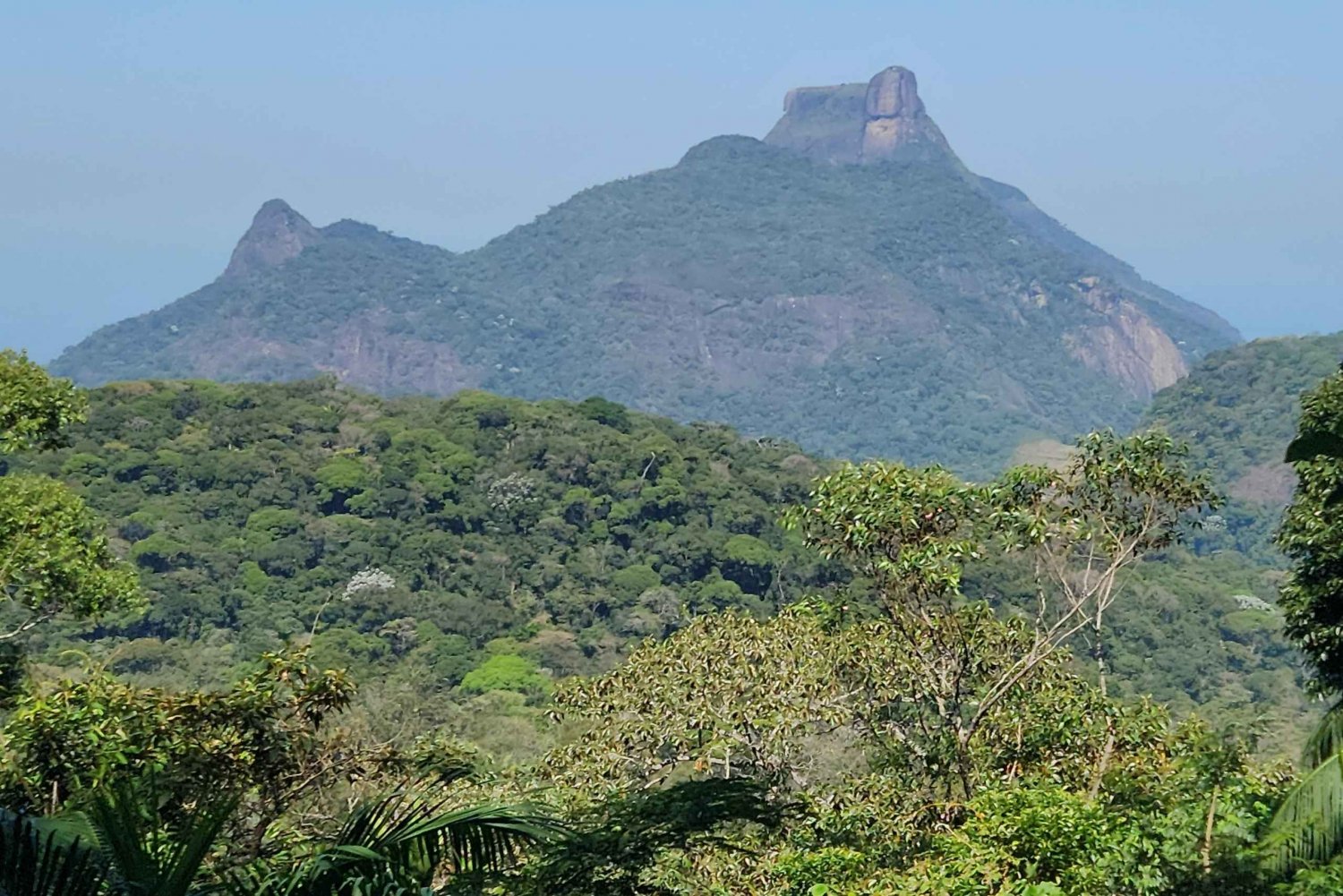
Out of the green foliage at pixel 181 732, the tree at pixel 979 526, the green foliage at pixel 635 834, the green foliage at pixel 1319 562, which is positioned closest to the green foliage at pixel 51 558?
the green foliage at pixel 181 732

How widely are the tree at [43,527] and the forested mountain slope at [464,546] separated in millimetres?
28006

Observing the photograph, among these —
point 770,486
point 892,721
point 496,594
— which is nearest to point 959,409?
point 770,486

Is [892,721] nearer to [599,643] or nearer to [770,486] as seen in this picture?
[599,643]

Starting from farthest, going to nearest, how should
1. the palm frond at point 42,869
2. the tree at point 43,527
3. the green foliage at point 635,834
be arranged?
the tree at point 43,527 → the green foliage at point 635,834 → the palm frond at point 42,869

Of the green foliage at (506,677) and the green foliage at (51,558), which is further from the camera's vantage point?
the green foliage at (506,677)

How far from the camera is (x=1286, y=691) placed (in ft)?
171

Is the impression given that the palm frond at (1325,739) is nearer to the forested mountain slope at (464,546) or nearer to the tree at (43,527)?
the tree at (43,527)

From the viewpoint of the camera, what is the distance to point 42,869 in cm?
376

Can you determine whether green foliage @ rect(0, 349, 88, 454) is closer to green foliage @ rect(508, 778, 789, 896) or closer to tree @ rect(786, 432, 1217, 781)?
tree @ rect(786, 432, 1217, 781)

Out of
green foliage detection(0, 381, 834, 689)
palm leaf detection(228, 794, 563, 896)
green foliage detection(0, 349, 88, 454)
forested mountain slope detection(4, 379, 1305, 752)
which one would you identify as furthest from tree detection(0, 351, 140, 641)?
green foliage detection(0, 381, 834, 689)

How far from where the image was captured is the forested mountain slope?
47344 millimetres

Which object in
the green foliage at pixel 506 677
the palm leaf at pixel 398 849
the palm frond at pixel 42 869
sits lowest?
the green foliage at pixel 506 677

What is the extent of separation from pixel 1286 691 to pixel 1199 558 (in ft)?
80.5

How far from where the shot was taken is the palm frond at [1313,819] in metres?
6.34
